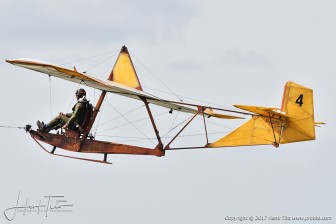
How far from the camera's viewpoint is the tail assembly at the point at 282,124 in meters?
33.5

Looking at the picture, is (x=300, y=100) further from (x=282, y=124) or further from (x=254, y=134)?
(x=254, y=134)

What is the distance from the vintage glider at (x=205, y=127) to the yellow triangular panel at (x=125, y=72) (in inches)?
8.7

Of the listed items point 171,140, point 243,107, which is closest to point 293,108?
point 243,107

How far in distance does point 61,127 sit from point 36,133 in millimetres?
863

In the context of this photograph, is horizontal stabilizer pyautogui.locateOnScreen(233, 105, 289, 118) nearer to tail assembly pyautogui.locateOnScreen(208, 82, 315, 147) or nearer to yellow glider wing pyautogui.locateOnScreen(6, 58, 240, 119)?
tail assembly pyautogui.locateOnScreen(208, 82, 315, 147)

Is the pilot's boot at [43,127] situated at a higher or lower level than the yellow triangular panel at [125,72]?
lower

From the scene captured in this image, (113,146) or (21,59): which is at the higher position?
(21,59)

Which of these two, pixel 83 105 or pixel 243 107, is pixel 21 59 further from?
pixel 243 107

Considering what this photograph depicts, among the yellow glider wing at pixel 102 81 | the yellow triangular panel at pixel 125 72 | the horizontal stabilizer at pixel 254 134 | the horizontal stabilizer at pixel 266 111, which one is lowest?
the horizontal stabilizer at pixel 254 134

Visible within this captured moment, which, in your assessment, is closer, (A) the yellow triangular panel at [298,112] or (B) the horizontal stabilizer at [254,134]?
(A) the yellow triangular panel at [298,112]

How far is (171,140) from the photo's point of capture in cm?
3469

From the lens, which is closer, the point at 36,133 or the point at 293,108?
the point at 293,108

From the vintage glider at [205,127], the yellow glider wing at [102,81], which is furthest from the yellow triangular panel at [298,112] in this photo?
the yellow glider wing at [102,81]

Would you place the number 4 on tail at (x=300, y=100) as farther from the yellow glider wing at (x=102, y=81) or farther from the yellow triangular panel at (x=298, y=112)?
the yellow glider wing at (x=102, y=81)
